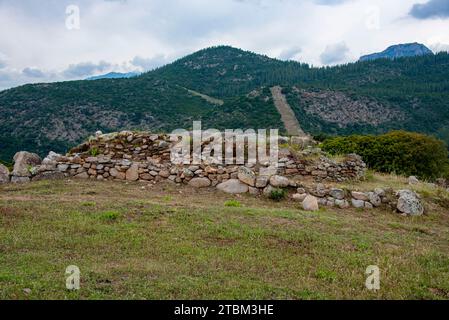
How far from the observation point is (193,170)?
12.9 metres

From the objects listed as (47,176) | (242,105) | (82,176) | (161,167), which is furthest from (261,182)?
(242,105)

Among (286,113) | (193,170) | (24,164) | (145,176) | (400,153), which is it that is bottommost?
(145,176)

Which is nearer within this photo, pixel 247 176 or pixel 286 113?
pixel 247 176

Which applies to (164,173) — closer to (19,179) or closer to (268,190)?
(268,190)

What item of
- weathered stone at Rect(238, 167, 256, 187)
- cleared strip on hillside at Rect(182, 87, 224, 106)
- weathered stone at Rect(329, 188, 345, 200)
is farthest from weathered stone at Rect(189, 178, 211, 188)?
cleared strip on hillside at Rect(182, 87, 224, 106)

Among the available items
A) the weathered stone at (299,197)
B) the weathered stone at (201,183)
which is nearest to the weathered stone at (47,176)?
the weathered stone at (201,183)

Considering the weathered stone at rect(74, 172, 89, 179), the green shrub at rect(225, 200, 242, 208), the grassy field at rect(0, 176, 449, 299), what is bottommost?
the grassy field at rect(0, 176, 449, 299)

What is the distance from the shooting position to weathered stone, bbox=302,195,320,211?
35.4 ft

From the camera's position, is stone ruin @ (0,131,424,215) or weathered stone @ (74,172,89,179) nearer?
stone ruin @ (0,131,424,215)

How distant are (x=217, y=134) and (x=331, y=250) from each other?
8.67 m

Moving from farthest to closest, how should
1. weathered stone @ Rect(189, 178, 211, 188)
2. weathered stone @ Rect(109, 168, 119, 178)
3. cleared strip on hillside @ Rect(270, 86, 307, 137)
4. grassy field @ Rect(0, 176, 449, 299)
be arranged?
cleared strip on hillside @ Rect(270, 86, 307, 137)
weathered stone @ Rect(109, 168, 119, 178)
weathered stone @ Rect(189, 178, 211, 188)
grassy field @ Rect(0, 176, 449, 299)

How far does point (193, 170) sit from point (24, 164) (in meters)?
6.30

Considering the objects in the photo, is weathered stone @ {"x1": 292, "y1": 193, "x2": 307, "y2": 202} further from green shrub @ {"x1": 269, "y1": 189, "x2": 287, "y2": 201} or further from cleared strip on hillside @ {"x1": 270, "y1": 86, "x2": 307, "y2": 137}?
cleared strip on hillside @ {"x1": 270, "y1": 86, "x2": 307, "y2": 137}

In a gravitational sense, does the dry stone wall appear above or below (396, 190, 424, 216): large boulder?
above
